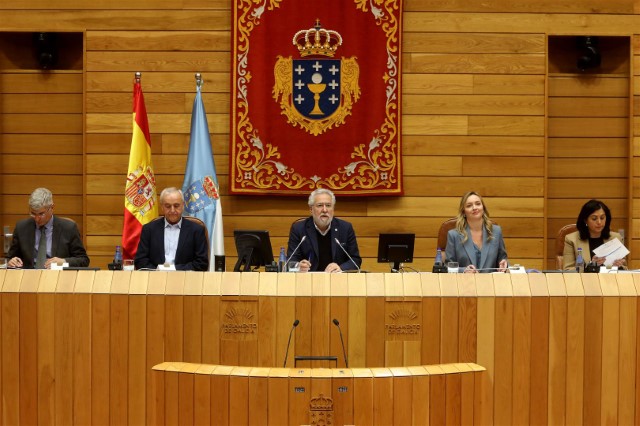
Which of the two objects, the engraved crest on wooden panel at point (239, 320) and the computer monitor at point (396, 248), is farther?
the computer monitor at point (396, 248)

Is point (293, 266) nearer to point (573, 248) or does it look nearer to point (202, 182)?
point (202, 182)

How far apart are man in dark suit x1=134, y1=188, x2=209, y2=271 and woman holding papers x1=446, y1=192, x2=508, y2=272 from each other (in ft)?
5.65

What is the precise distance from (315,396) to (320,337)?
2.73 ft

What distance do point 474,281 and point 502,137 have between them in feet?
10.4

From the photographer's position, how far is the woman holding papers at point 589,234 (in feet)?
21.0

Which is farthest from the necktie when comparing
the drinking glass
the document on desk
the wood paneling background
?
the document on desk

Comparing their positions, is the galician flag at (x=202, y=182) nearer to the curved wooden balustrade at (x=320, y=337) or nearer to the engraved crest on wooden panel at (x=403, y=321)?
the curved wooden balustrade at (x=320, y=337)

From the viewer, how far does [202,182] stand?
735 cm

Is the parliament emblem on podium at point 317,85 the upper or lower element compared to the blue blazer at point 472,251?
upper

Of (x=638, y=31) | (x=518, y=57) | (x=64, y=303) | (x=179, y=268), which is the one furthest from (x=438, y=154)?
(x=64, y=303)

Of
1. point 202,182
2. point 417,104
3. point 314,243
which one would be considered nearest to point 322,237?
point 314,243

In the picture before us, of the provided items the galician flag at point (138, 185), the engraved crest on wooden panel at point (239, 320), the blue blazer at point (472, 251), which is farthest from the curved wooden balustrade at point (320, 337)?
the galician flag at point (138, 185)

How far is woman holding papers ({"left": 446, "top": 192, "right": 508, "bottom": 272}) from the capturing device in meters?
6.11

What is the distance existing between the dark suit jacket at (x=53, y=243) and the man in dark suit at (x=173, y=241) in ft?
1.69
